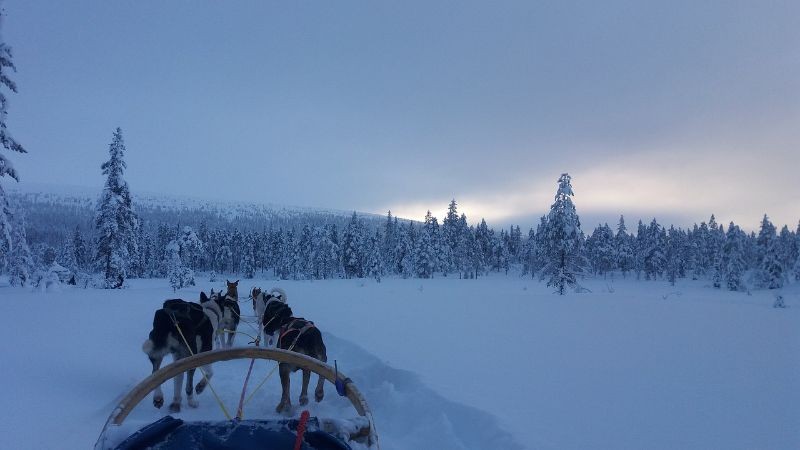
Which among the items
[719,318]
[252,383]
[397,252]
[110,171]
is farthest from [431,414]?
[397,252]

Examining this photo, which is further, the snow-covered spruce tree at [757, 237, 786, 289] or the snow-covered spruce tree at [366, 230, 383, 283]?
the snow-covered spruce tree at [366, 230, 383, 283]

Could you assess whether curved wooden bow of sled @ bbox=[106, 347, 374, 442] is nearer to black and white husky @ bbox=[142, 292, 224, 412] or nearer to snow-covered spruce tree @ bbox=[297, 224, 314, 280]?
black and white husky @ bbox=[142, 292, 224, 412]

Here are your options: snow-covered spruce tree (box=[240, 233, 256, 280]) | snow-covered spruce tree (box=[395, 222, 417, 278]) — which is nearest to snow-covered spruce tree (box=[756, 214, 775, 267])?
snow-covered spruce tree (box=[395, 222, 417, 278])

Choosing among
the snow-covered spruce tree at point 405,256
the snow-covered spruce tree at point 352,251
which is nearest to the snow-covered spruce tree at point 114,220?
the snow-covered spruce tree at point 352,251

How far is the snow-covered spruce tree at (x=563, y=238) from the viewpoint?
117ft

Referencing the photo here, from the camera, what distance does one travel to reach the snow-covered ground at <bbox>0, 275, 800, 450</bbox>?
4.38 meters

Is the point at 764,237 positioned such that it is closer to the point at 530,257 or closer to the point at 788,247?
the point at 530,257

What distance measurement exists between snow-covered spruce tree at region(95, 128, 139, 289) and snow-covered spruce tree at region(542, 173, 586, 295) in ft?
118

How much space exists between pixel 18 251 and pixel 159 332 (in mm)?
24186

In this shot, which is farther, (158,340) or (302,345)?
(302,345)

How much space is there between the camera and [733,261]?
6644 cm

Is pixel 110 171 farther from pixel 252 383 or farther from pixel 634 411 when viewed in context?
pixel 634 411

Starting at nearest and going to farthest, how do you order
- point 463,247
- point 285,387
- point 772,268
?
point 285,387 < point 772,268 < point 463,247

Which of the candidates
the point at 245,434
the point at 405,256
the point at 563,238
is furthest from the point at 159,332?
the point at 405,256
